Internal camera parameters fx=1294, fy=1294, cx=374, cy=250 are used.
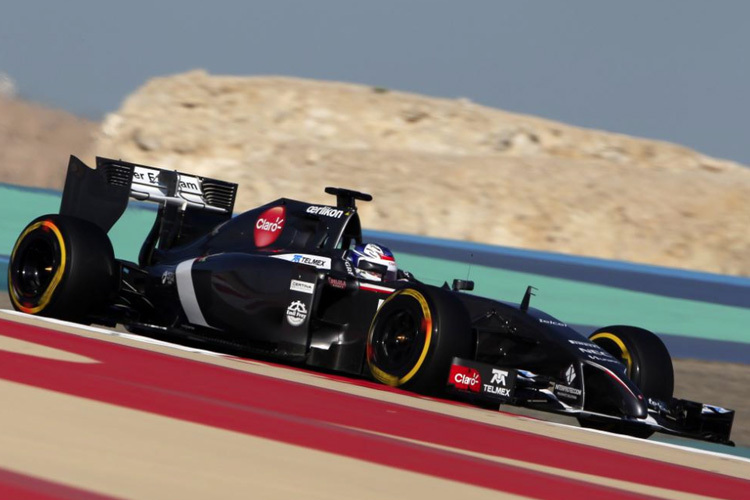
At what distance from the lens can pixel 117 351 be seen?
692 centimetres

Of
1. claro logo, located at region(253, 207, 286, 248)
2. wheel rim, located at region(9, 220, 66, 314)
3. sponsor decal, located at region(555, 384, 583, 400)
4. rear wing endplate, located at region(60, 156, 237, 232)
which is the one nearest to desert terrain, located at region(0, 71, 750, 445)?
rear wing endplate, located at region(60, 156, 237, 232)

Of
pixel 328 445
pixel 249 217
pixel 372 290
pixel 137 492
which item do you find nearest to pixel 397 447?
pixel 328 445

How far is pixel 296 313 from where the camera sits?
8.01 meters

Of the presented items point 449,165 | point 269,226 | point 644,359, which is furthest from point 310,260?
point 449,165

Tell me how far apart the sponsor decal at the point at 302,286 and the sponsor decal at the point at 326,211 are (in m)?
0.71

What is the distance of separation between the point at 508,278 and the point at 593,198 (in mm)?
24723

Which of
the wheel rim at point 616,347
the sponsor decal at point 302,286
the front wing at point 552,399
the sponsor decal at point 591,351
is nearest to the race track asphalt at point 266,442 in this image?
the front wing at point 552,399

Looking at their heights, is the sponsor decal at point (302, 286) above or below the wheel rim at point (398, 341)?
above

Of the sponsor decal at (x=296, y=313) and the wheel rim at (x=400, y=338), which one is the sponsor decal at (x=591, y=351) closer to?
the wheel rim at (x=400, y=338)

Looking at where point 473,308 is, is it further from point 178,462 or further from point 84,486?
point 84,486

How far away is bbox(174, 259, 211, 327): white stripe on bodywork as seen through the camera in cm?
859

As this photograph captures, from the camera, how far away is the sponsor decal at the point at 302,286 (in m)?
7.96

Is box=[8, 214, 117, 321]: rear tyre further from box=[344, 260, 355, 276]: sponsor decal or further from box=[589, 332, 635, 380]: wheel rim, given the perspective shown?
box=[589, 332, 635, 380]: wheel rim

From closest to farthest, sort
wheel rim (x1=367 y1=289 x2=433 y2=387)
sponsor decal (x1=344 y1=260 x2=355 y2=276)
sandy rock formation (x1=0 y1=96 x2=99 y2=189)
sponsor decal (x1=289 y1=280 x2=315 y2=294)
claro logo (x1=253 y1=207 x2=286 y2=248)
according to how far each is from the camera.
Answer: wheel rim (x1=367 y1=289 x2=433 y2=387), sponsor decal (x1=289 y1=280 x2=315 y2=294), sponsor decal (x1=344 y1=260 x2=355 y2=276), claro logo (x1=253 y1=207 x2=286 y2=248), sandy rock formation (x1=0 y1=96 x2=99 y2=189)
